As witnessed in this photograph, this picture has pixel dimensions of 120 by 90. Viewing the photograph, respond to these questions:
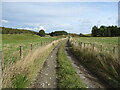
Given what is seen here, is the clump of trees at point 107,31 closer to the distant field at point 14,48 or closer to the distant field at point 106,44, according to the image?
the distant field at point 106,44

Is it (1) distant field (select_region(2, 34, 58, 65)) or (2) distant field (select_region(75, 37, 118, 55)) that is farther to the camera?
(2) distant field (select_region(75, 37, 118, 55))

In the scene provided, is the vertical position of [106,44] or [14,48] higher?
[106,44]

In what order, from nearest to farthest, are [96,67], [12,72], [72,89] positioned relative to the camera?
[12,72] → [72,89] → [96,67]

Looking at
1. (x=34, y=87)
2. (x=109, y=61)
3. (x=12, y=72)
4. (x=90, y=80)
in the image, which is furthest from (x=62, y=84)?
(x=109, y=61)

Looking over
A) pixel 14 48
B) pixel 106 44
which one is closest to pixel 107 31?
pixel 106 44

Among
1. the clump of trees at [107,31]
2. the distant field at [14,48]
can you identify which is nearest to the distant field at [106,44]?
the distant field at [14,48]

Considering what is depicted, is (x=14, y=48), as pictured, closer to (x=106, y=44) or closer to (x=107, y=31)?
(x=106, y=44)

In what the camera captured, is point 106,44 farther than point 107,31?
No

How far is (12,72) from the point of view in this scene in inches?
237

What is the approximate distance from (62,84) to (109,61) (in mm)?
3539

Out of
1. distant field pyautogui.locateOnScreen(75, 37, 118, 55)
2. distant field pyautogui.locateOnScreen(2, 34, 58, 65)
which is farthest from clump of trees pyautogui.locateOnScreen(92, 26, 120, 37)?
distant field pyautogui.locateOnScreen(2, 34, 58, 65)

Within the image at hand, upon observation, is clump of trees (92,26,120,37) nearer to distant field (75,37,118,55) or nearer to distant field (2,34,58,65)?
distant field (75,37,118,55)

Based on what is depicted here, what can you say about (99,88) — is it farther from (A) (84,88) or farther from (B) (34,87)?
(B) (34,87)

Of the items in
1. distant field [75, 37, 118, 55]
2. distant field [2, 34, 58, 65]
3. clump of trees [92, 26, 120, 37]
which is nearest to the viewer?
distant field [2, 34, 58, 65]
